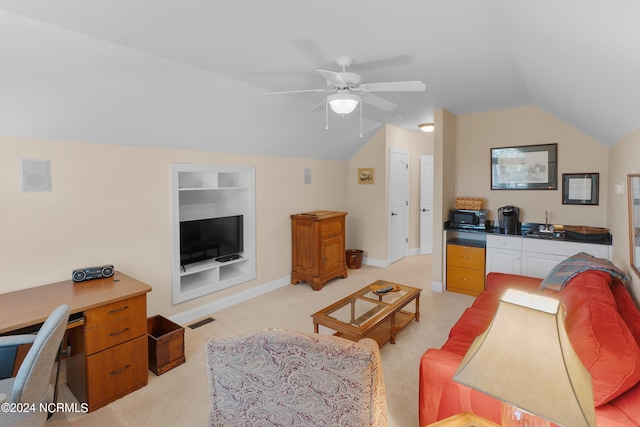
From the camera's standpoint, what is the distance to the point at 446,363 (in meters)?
1.67

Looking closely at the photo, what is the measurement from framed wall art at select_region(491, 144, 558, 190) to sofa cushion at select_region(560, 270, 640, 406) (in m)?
2.50

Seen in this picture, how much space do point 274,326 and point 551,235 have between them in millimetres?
3317

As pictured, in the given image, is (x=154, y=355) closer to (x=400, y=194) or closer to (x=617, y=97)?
(x=617, y=97)

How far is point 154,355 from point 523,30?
3.30 metres

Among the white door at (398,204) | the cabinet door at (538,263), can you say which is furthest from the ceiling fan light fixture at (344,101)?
the white door at (398,204)

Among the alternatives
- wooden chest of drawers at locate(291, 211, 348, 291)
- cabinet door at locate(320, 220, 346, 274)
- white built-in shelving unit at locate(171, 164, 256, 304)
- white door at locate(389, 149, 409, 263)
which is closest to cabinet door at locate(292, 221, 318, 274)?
wooden chest of drawers at locate(291, 211, 348, 291)

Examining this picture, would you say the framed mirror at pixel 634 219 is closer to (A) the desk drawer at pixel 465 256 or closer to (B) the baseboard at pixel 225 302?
(A) the desk drawer at pixel 465 256

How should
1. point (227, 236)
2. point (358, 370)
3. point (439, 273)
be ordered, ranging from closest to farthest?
point (358, 370), point (227, 236), point (439, 273)

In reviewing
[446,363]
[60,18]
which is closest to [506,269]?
[446,363]

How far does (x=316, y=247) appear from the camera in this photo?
469 centimetres

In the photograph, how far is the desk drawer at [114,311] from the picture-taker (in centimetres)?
222

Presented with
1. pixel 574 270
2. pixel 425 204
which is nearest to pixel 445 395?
pixel 574 270

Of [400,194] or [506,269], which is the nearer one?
[506,269]

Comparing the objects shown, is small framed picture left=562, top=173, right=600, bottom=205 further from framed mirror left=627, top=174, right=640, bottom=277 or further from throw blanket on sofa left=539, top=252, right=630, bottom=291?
framed mirror left=627, top=174, right=640, bottom=277
